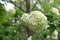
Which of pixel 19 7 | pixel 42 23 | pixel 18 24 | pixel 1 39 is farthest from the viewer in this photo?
pixel 19 7

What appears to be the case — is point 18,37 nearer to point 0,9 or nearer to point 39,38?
point 39,38

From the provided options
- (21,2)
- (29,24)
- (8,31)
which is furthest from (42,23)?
(21,2)

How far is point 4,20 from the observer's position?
2.49 feet

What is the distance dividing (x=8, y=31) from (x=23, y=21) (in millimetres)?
150

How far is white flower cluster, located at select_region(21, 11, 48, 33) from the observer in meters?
0.86

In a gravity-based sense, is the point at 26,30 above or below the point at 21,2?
below

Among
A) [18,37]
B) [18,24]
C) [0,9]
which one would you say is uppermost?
[0,9]

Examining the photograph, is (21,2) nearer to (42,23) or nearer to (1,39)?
(42,23)

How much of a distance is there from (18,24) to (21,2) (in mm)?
182

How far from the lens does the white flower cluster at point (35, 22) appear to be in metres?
0.86

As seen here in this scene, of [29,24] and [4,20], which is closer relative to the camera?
[4,20]

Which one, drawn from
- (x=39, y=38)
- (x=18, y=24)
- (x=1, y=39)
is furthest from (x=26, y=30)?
(x=1, y=39)

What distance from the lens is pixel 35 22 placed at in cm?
87

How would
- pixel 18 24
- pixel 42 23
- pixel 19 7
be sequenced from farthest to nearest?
pixel 19 7
pixel 18 24
pixel 42 23
